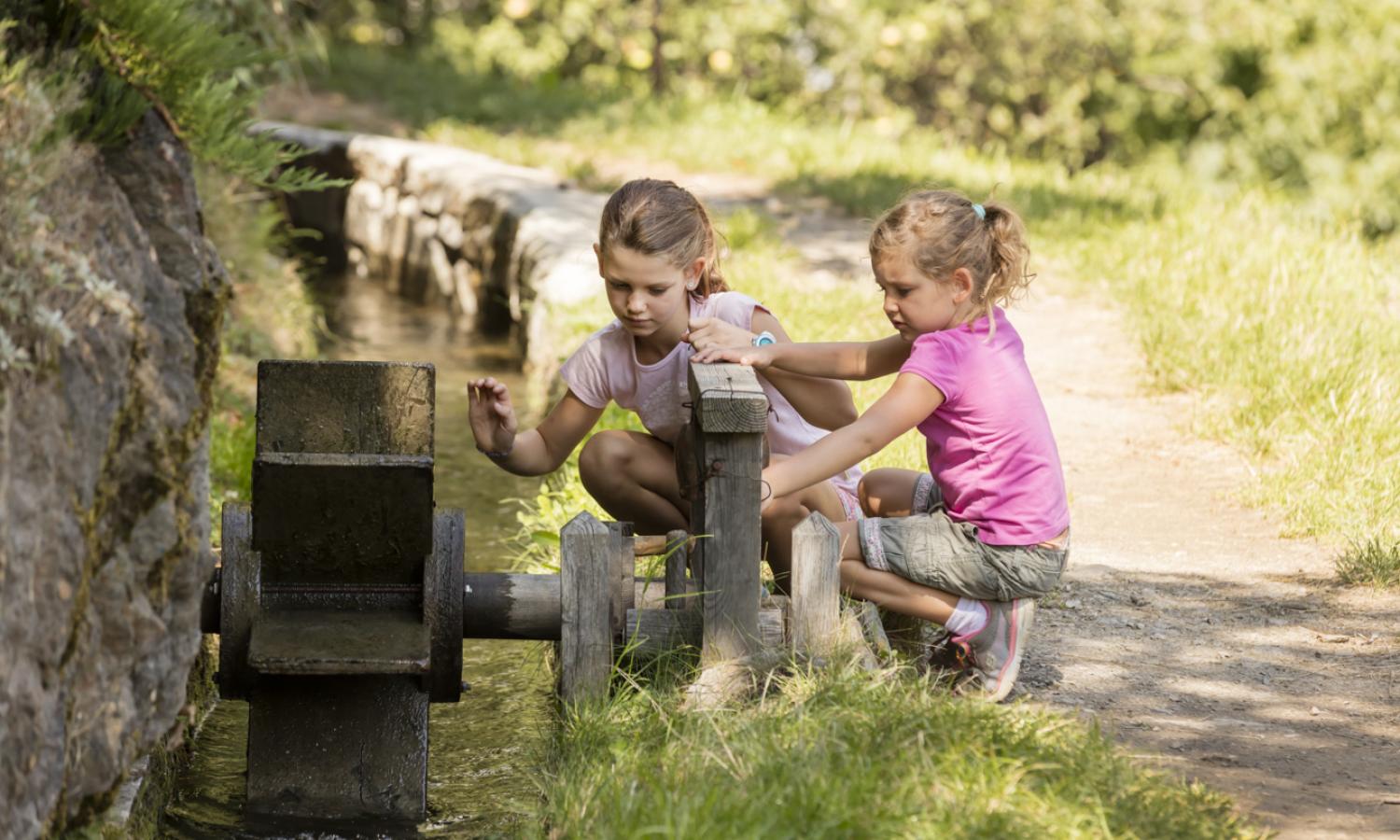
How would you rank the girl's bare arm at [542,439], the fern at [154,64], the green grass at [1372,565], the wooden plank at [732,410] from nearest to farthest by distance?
1. the fern at [154,64]
2. the wooden plank at [732,410]
3. the girl's bare arm at [542,439]
4. the green grass at [1372,565]

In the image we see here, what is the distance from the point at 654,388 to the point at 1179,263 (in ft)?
16.0

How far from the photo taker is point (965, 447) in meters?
3.81

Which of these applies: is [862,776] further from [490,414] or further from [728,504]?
[490,414]

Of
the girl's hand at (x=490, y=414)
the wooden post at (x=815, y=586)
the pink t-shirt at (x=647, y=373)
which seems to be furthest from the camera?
the pink t-shirt at (x=647, y=373)

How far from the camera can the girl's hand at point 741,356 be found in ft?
12.4

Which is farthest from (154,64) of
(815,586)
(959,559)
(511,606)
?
(959,559)

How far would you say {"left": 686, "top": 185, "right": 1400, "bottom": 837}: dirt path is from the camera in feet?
11.3

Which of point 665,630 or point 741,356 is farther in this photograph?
point 741,356

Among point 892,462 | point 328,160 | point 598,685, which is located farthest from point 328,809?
point 328,160

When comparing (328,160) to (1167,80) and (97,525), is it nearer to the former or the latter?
(97,525)

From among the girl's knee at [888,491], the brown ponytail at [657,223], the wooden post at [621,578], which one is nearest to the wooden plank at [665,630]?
the wooden post at [621,578]

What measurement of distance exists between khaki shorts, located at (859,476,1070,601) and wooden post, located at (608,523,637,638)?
58 cm

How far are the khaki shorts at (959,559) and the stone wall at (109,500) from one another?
1.65 metres

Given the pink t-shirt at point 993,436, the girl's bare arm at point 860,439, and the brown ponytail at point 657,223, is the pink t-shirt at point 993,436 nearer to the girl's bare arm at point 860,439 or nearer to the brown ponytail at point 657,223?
the girl's bare arm at point 860,439
